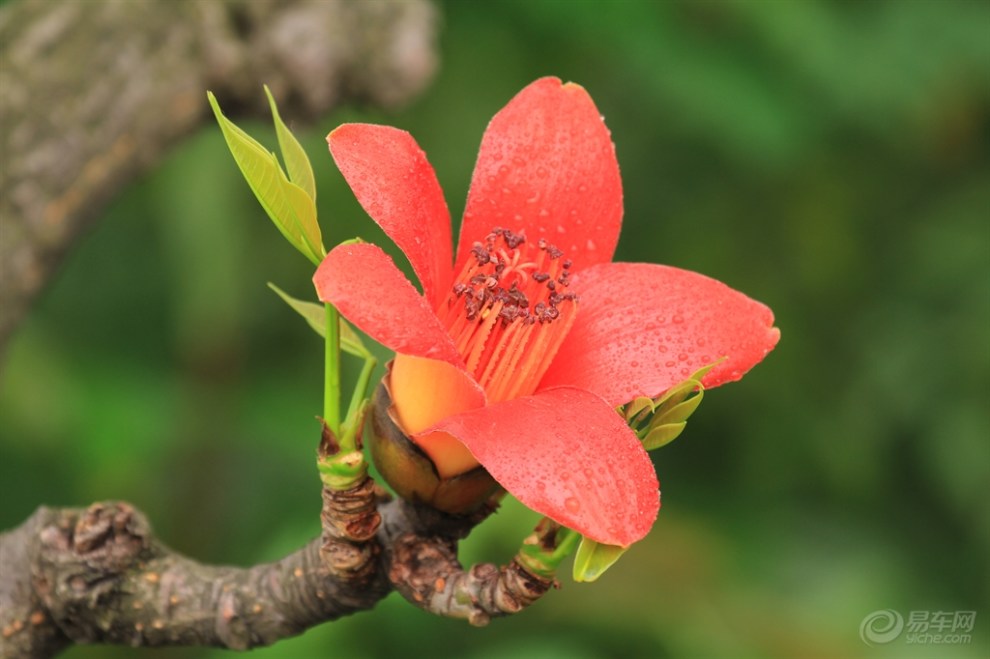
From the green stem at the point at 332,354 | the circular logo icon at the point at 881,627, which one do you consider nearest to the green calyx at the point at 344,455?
the green stem at the point at 332,354

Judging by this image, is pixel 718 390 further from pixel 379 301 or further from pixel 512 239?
pixel 379 301

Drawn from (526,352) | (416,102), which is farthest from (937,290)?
(526,352)

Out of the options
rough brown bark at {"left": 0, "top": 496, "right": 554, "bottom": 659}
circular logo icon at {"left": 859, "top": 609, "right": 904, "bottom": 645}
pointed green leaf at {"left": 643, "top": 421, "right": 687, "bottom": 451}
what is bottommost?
circular logo icon at {"left": 859, "top": 609, "right": 904, "bottom": 645}

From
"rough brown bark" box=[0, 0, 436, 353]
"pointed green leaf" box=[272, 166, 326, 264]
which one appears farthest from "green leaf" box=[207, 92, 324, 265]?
"rough brown bark" box=[0, 0, 436, 353]

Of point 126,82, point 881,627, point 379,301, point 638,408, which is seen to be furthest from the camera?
point 881,627

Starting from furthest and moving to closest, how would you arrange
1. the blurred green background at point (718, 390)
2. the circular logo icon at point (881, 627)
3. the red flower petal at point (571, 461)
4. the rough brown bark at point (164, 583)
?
the blurred green background at point (718, 390) < the circular logo icon at point (881, 627) < the rough brown bark at point (164, 583) < the red flower petal at point (571, 461)

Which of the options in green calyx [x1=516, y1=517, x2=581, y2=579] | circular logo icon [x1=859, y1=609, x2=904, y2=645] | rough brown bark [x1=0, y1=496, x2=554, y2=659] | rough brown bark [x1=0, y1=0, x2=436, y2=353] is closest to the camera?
green calyx [x1=516, y1=517, x2=581, y2=579]

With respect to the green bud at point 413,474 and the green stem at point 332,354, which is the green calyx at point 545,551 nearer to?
the green bud at point 413,474

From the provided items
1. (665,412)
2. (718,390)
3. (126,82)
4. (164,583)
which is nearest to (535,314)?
(665,412)

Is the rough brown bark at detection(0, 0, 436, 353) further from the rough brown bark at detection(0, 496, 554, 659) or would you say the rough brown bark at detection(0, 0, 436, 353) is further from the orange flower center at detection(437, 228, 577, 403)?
the orange flower center at detection(437, 228, 577, 403)
